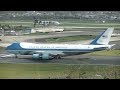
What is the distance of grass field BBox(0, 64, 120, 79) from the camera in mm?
6402

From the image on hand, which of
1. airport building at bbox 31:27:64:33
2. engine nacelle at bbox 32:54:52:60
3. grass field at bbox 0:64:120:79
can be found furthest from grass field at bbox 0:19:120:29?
grass field at bbox 0:64:120:79

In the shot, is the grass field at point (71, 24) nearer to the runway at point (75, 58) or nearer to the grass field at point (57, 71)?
the runway at point (75, 58)

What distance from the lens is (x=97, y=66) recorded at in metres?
6.53

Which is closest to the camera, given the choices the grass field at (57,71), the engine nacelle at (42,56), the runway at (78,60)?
the grass field at (57,71)

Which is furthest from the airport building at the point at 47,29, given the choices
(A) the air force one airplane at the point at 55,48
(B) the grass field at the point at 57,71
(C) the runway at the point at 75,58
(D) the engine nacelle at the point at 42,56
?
(B) the grass field at the point at 57,71

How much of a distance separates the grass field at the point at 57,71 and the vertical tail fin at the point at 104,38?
38cm

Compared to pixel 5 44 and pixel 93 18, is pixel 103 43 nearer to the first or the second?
pixel 93 18

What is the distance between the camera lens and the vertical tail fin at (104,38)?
6.49m

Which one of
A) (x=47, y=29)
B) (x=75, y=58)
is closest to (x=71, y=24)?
(x=47, y=29)

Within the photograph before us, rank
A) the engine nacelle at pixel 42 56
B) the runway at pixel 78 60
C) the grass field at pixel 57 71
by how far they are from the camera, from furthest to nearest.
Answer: the engine nacelle at pixel 42 56 < the runway at pixel 78 60 < the grass field at pixel 57 71

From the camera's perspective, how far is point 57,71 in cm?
643

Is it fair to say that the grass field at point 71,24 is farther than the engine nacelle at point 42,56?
No

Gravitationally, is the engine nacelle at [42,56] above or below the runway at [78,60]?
above
